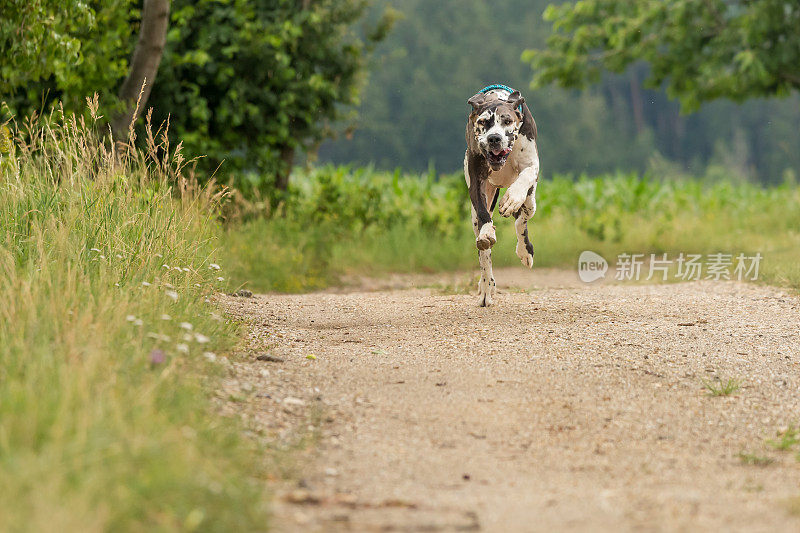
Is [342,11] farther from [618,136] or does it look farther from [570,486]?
[618,136]

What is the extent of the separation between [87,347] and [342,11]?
395 inches

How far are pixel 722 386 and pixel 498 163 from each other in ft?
8.65

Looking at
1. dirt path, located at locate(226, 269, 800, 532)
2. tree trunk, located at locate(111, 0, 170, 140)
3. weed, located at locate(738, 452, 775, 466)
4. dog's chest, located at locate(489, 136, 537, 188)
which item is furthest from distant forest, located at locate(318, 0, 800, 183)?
weed, located at locate(738, 452, 775, 466)

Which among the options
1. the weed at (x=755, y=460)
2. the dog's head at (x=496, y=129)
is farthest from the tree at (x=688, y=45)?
the weed at (x=755, y=460)

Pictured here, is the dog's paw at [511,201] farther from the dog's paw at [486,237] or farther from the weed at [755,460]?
the weed at [755,460]

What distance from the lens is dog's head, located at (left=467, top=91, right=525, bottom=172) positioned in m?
7.25

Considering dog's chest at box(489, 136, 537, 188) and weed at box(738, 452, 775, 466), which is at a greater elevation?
dog's chest at box(489, 136, 537, 188)

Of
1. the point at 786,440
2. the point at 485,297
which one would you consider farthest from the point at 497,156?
the point at 786,440

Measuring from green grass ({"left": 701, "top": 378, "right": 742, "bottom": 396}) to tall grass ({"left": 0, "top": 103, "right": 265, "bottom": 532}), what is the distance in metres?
2.82

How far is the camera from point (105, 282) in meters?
5.58

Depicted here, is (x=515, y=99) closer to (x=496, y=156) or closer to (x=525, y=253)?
(x=496, y=156)

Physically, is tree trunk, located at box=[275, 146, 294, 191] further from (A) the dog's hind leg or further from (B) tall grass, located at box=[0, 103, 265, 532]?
(B) tall grass, located at box=[0, 103, 265, 532]

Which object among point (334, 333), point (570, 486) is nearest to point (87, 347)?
point (570, 486)

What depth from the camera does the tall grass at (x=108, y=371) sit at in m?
3.19
